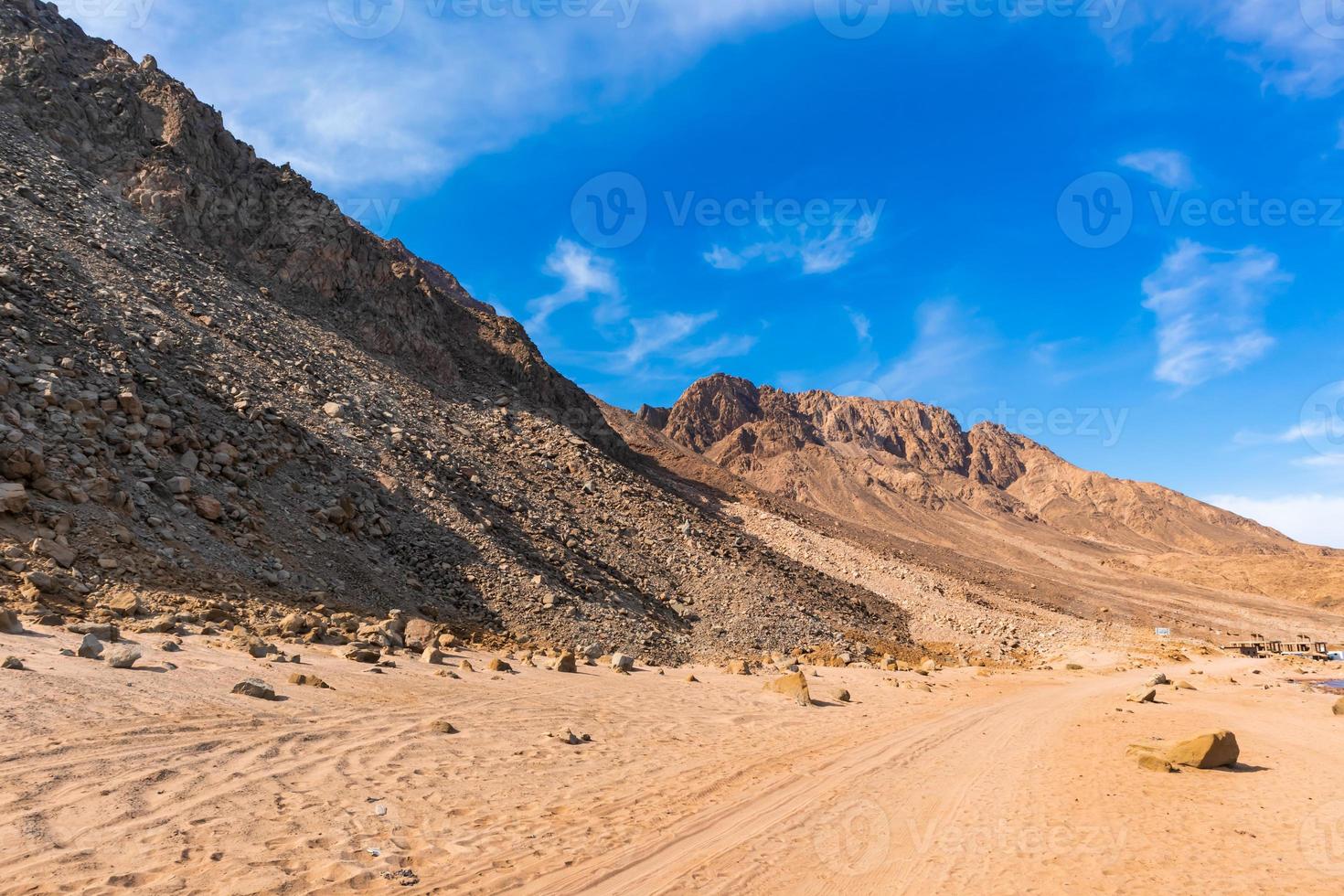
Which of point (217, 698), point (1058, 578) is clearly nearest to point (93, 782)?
point (217, 698)

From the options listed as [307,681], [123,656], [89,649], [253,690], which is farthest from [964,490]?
[89,649]

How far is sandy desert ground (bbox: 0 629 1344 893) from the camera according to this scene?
6.01 m

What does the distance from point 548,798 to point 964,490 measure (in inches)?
5932

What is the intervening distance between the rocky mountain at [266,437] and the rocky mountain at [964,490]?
226 feet

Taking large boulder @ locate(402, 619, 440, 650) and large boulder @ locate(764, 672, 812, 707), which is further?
large boulder @ locate(764, 672, 812, 707)

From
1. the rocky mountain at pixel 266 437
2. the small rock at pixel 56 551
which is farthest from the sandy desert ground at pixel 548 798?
the rocky mountain at pixel 266 437

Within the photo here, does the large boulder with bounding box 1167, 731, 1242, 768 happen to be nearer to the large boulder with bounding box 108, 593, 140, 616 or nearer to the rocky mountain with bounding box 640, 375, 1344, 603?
the large boulder with bounding box 108, 593, 140, 616

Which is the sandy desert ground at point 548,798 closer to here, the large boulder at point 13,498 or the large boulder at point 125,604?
the large boulder at point 125,604

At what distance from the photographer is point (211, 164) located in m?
37.6

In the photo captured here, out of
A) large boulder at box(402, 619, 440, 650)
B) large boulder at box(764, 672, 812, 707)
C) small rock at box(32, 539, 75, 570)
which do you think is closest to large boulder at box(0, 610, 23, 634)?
small rock at box(32, 539, 75, 570)

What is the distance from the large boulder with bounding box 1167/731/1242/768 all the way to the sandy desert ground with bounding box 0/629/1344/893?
0.38 meters

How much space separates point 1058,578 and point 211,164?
3348 inches

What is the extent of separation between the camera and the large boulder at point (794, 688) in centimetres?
1761

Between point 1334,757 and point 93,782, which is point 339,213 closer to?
point 93,782
